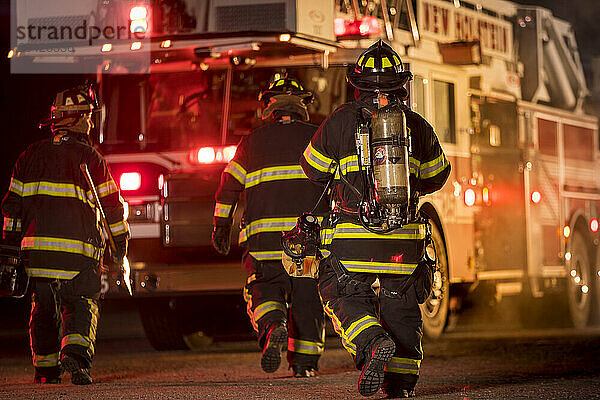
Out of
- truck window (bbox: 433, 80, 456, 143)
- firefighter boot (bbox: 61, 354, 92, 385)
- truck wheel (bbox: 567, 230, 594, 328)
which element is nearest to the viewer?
firefighter boot (bbox: 61, 354, 92, 385)

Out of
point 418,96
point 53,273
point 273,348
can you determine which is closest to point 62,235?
point 53,273

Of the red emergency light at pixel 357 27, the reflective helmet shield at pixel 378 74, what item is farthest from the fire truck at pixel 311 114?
the reflective helmet shield at pixel 378 74

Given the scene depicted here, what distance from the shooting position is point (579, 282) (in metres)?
13.1

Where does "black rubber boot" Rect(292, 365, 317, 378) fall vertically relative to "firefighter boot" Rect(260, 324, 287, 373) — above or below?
below

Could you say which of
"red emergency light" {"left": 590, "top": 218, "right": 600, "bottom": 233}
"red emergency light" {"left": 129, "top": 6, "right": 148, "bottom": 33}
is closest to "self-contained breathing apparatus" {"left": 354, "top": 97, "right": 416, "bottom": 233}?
"red emergency light" {"left": 129, "top": 6, "right": 148, "bottom": 33}

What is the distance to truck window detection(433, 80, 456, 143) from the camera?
10383mm

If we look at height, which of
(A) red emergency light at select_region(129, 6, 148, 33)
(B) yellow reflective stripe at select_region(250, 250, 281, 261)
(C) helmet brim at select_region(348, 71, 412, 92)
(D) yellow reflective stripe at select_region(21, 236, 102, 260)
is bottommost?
(B) yellow reflective stripe at select_region(250, 250, 281, 261)

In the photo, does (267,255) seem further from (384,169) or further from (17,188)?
(384,169)

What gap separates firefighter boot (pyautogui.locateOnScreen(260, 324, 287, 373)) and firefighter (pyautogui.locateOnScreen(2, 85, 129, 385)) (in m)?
1.09

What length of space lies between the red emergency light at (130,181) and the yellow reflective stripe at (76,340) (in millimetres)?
2304

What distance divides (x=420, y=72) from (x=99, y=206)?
3.52 meters

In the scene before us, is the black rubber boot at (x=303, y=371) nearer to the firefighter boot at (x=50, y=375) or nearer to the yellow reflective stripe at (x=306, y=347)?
the yellow reflective stripe at (x=306, y=347)

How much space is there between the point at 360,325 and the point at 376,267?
309 mm

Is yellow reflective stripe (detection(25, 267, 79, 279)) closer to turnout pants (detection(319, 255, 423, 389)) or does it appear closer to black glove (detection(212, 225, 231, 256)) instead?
black glove (detection(212, 225, 231, 256))
